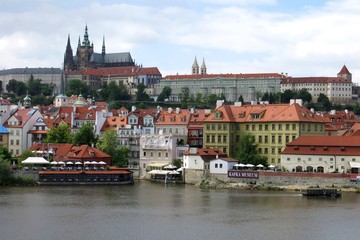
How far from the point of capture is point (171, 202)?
192 feet

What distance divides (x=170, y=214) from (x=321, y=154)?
23775 mm

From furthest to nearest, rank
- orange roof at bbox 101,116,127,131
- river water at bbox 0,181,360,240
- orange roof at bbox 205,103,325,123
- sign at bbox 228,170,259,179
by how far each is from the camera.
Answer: orange roof at bbox 101,116,127,131 < orange roof at bbox 205,103,325,123 < sign at bbox 228,170,259,179 < river water at bbox 0,181,360,240

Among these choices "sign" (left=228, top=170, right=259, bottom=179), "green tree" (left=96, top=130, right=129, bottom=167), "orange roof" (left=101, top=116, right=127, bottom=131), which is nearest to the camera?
"sign" (left=228, top=170, right=259, bottom=179)

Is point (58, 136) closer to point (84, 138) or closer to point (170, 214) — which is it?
point (84, 138)

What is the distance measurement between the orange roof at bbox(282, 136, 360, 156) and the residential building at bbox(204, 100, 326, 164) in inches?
227

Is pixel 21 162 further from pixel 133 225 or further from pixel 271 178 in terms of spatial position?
pixel 133 225

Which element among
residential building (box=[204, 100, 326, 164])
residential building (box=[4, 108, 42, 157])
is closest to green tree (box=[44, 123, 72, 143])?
residential building (box=[4, 108, 42, 157])

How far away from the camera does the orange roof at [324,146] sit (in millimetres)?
71500

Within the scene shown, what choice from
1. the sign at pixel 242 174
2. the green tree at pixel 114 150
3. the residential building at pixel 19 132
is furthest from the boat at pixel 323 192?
the residential building at pixel 19 132

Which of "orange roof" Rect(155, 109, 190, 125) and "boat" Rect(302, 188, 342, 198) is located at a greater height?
"orange roof" Rect(155, 109, 190, 125)

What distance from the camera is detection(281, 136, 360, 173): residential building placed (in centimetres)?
7131

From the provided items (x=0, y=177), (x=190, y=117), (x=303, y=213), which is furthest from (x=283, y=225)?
(x=190, y=117)

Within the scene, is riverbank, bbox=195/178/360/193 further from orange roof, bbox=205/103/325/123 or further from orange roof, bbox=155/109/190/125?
orange roof, bbox=155/109/190/125

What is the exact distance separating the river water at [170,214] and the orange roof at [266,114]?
16176mm
